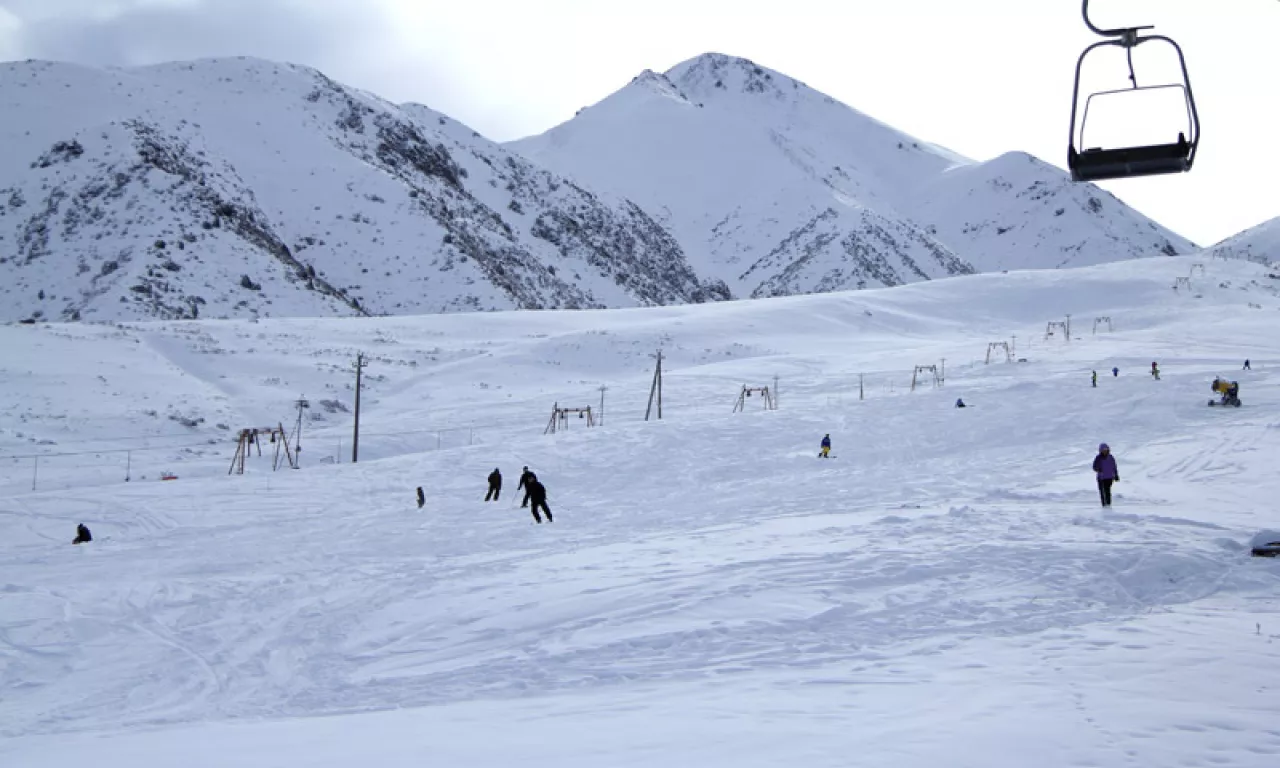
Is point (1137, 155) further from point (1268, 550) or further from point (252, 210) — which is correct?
point (252, 210)

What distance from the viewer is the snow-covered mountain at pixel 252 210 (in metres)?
82.1

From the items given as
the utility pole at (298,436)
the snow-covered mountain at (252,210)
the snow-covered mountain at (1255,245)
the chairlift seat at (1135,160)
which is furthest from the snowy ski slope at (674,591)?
the snow-covered mountain at (1255,245)

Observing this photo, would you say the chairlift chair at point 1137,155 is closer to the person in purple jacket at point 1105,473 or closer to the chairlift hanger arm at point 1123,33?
the chairlift hanger arm at point 1123,33

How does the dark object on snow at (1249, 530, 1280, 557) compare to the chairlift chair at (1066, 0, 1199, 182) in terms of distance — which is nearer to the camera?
the chairlift chair at (1066, 0, 1199, 182)

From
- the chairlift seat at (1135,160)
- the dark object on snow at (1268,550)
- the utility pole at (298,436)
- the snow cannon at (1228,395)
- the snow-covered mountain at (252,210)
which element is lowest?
the utility pole at (298,436)

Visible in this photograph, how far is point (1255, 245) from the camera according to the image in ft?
336

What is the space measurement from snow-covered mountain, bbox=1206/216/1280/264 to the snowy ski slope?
69.0 meters

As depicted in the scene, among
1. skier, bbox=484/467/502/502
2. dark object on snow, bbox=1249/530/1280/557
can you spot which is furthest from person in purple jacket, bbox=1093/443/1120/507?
skier, bbox=484/467/502/502

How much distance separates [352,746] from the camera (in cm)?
718

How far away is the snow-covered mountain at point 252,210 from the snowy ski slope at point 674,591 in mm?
44298

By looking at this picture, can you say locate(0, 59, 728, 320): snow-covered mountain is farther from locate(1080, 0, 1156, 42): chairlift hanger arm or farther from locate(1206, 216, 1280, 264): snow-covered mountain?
locate(1080, 0, 1156, 42): chairlift hanger arm

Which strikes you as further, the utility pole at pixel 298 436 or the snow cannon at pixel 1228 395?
the utility pole at pixel 298 436

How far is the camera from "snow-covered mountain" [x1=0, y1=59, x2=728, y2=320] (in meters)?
82.1

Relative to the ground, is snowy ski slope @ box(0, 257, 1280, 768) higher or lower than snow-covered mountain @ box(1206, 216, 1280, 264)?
lower
